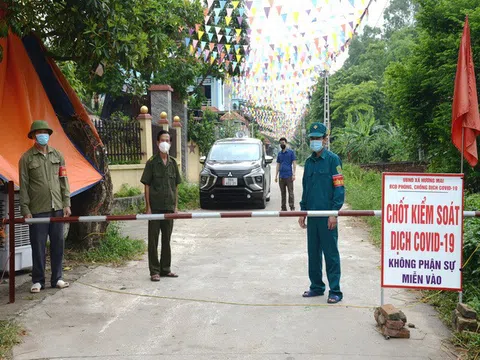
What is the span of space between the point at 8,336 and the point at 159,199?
106 inches

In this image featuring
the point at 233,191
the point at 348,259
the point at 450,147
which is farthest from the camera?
the point at 233,191

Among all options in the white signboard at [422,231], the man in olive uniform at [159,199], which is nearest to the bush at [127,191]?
the man in olive uniform at [159,199]

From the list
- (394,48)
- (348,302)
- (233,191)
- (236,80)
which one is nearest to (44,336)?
(348,302)

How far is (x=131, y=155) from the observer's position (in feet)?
44.6

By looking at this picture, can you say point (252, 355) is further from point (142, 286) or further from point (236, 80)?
point (236, 80)

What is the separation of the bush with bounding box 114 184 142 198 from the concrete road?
5262mm

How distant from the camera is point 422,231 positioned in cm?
469

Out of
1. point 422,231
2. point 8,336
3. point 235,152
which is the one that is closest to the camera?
point 8,336

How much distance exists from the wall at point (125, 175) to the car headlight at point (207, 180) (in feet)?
5.57

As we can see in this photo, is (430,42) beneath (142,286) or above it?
above

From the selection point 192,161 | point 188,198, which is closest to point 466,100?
point 188,198

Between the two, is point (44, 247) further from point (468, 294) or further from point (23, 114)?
point (468, 294)

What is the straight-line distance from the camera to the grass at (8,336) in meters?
4.06

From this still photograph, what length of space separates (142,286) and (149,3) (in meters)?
4.40
